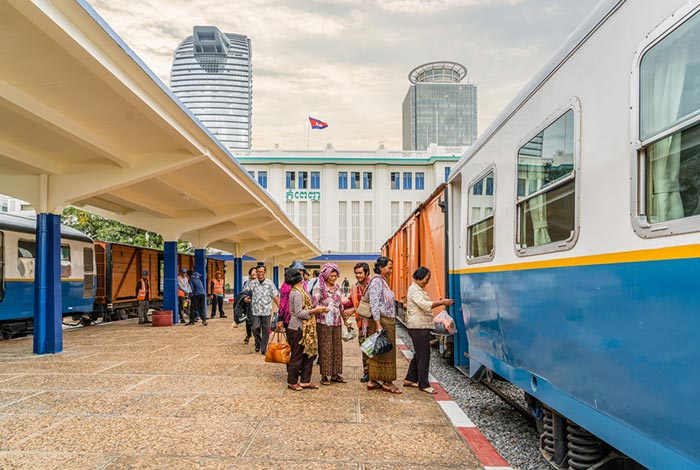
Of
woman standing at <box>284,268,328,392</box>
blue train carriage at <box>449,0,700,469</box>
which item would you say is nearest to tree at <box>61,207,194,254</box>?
woman standing at <box>284,268,328,392</box>

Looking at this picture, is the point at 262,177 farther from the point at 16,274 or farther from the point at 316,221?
the point at 16,274

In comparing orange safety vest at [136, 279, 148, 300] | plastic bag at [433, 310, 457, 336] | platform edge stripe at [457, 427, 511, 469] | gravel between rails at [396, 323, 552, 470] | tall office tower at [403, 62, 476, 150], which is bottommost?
gravel between rails at [396, 323, 552, 470]

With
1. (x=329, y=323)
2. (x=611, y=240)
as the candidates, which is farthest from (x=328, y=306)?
(x=611, y=240)

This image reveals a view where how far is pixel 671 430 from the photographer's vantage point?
2.34 meters

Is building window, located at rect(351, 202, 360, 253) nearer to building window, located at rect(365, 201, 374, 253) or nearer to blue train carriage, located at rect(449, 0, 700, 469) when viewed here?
building window, located at rect(365, 201, 374, 253)

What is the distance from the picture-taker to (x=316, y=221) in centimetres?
4822

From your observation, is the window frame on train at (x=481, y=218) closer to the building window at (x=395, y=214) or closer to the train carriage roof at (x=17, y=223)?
the train carriage roof at (x=17, y=223)

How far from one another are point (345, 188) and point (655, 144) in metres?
45.9

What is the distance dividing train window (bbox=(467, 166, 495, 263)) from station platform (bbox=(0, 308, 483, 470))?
1.81 m

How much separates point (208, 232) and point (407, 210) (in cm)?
3070

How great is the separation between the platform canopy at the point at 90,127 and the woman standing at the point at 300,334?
344 cm

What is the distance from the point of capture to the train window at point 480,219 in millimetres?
5477

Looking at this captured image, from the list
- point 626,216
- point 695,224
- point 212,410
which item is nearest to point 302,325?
point 212,410

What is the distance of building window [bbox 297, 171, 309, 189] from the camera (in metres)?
48.1
